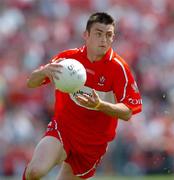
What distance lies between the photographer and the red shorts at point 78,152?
28.9ft

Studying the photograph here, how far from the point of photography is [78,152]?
895 cm

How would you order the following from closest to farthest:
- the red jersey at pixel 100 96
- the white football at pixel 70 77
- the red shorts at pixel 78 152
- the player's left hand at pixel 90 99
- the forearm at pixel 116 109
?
the player's left hand at pixel 90 99, the white football at pixel 70 77, the forearm at pixel 116 109, the red jersey at pixel 100 96, the red shorts at pixel 78 152

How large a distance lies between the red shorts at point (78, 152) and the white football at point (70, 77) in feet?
2.80

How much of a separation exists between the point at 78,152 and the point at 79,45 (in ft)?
28.8

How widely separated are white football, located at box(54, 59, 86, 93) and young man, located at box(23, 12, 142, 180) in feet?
0.46

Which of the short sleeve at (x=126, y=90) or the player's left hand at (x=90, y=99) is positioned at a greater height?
the player's left hand at (x=90, y=99)

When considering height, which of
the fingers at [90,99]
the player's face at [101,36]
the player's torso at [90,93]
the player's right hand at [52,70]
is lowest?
the player's torso at [90,93]

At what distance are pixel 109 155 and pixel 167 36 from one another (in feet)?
14.0

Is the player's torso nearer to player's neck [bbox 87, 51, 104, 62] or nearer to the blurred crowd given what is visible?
player's neck [bbox 87, 51, 104, 62]

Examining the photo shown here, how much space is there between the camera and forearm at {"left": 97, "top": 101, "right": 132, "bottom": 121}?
26.7 ft

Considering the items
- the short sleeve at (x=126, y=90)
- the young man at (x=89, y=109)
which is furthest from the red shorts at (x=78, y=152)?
the short sleeve at (x=126, y=90)

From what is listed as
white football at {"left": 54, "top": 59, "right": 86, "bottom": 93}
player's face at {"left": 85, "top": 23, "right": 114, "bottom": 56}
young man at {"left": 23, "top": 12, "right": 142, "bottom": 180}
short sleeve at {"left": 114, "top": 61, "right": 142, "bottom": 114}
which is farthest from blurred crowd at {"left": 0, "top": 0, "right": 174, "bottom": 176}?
white football at {"left": 54, "top": 59, "right": 86, "bottom": 93}

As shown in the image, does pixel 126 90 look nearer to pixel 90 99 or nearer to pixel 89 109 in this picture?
pixel 89 109

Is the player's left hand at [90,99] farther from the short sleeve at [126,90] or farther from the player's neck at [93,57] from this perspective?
the player's neck at [93,57]
